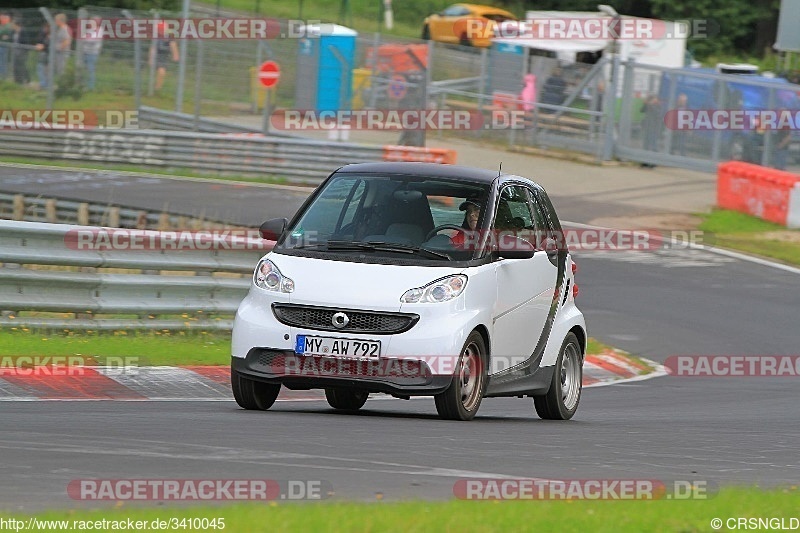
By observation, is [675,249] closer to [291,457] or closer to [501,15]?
[291,457]

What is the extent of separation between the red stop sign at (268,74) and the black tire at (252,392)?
23.4 m

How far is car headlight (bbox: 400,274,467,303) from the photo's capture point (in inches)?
372

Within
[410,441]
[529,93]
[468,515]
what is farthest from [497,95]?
[468,515]

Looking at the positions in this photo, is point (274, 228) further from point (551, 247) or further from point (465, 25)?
point (465, 25)

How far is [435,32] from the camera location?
175 feet

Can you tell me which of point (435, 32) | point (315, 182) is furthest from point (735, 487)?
point (435, 32)

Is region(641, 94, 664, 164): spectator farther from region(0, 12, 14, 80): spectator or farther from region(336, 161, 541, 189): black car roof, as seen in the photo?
region(336, 161, 541, 189): black car roof

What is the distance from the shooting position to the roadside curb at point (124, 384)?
10562 millimetres

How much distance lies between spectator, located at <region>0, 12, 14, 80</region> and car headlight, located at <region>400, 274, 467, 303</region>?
2485 centimetres

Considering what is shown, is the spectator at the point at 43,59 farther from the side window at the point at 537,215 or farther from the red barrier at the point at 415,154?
the side window at the point at 537,215

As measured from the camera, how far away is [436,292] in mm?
9500

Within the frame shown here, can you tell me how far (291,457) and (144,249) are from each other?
20.9 ft

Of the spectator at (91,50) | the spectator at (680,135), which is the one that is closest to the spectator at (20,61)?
the spectator at (91,50)

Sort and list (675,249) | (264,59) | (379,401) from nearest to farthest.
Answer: (379,401)
(675,249)
(264,59)
